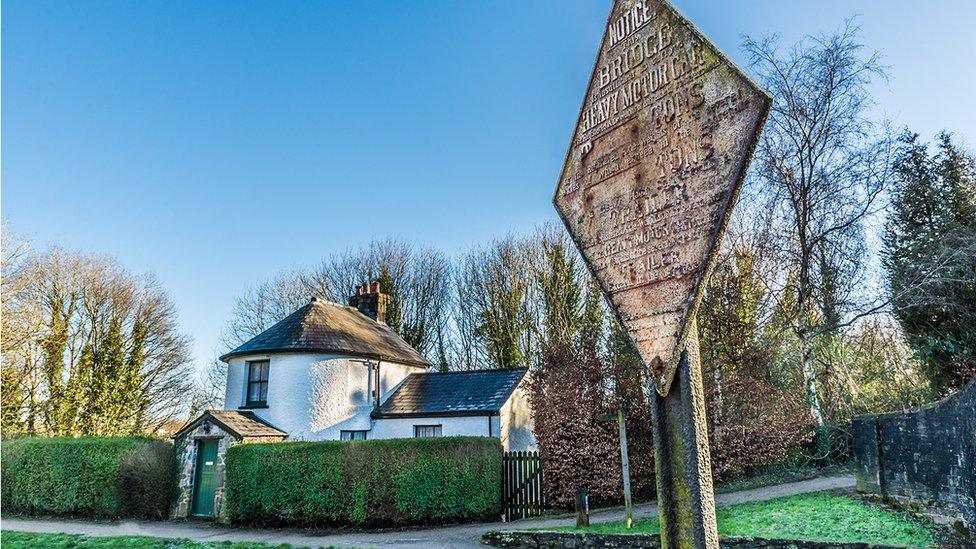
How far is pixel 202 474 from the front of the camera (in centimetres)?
1859

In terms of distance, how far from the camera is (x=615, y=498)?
52.8 feet

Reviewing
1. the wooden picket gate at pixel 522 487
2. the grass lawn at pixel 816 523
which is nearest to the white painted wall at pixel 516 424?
the wooden picket gate at pixel 522 487

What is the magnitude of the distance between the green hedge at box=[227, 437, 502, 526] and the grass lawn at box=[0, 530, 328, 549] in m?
3.46

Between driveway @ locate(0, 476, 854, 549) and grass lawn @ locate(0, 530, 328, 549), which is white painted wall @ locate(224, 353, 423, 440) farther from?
grass lawn @ locate(0, 530, 328, 549)

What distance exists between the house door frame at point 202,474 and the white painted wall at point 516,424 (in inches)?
369

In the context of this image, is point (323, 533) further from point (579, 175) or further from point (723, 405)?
point (579, 175)

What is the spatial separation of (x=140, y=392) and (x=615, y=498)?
940 inches

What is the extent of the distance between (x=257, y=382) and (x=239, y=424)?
429 centimetres

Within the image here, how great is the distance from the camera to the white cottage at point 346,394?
2225 cm

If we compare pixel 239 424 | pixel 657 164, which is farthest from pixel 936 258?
pixel 239 424

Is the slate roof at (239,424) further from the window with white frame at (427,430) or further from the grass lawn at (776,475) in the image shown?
the grass lawn at (776,475)

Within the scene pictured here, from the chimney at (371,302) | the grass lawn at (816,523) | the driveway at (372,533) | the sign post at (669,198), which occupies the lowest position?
the driveway at (372,533)

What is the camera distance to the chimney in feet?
104

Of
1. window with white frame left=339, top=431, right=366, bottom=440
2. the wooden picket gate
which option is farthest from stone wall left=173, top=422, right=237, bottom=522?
the wooden picket gate
